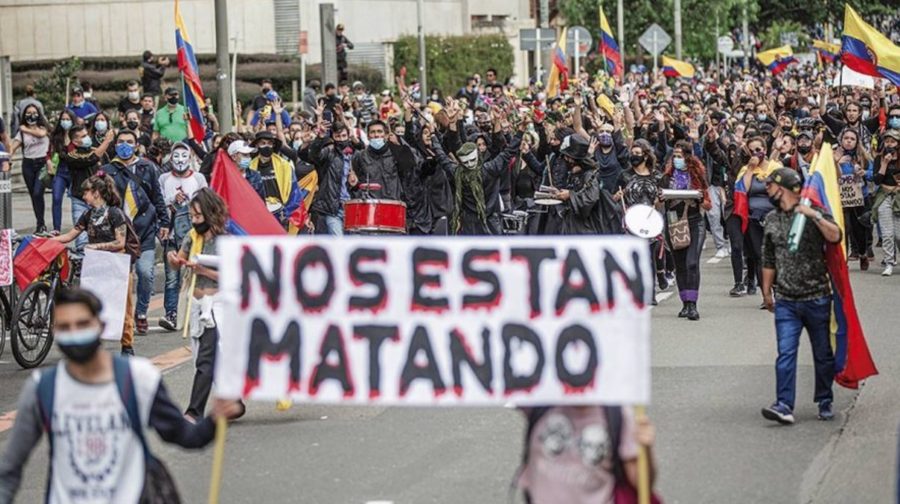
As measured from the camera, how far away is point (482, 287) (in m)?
6.62

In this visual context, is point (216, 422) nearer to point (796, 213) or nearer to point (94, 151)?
point (796, 213)

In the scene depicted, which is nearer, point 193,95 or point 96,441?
point 96,441

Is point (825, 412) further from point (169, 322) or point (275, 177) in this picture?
point (275, 177)

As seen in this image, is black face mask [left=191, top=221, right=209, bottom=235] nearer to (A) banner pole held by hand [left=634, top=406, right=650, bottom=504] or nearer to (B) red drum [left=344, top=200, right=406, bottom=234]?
(A) banner pole held by hand [left=634, top=406, right=650, bottom=504]

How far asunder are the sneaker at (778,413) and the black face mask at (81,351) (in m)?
6.19

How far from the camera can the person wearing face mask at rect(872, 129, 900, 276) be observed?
2033 cm

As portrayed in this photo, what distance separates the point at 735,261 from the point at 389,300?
12.4m

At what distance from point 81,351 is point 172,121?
1836cm

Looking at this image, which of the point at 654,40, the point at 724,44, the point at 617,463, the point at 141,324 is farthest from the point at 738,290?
the point at 724,44

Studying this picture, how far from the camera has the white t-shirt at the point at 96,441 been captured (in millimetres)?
6273

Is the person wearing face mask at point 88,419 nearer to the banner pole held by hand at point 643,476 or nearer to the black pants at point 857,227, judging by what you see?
the banner pole held by hand at point 643,476

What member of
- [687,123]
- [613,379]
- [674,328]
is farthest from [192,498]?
[687,123]

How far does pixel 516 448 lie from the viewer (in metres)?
11.0

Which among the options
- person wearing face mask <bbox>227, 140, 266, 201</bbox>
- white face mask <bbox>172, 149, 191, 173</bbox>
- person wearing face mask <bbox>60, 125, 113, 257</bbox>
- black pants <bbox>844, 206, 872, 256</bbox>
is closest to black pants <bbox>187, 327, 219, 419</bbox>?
white face mask <bbox>172, 149, 191, 173</bbox>
